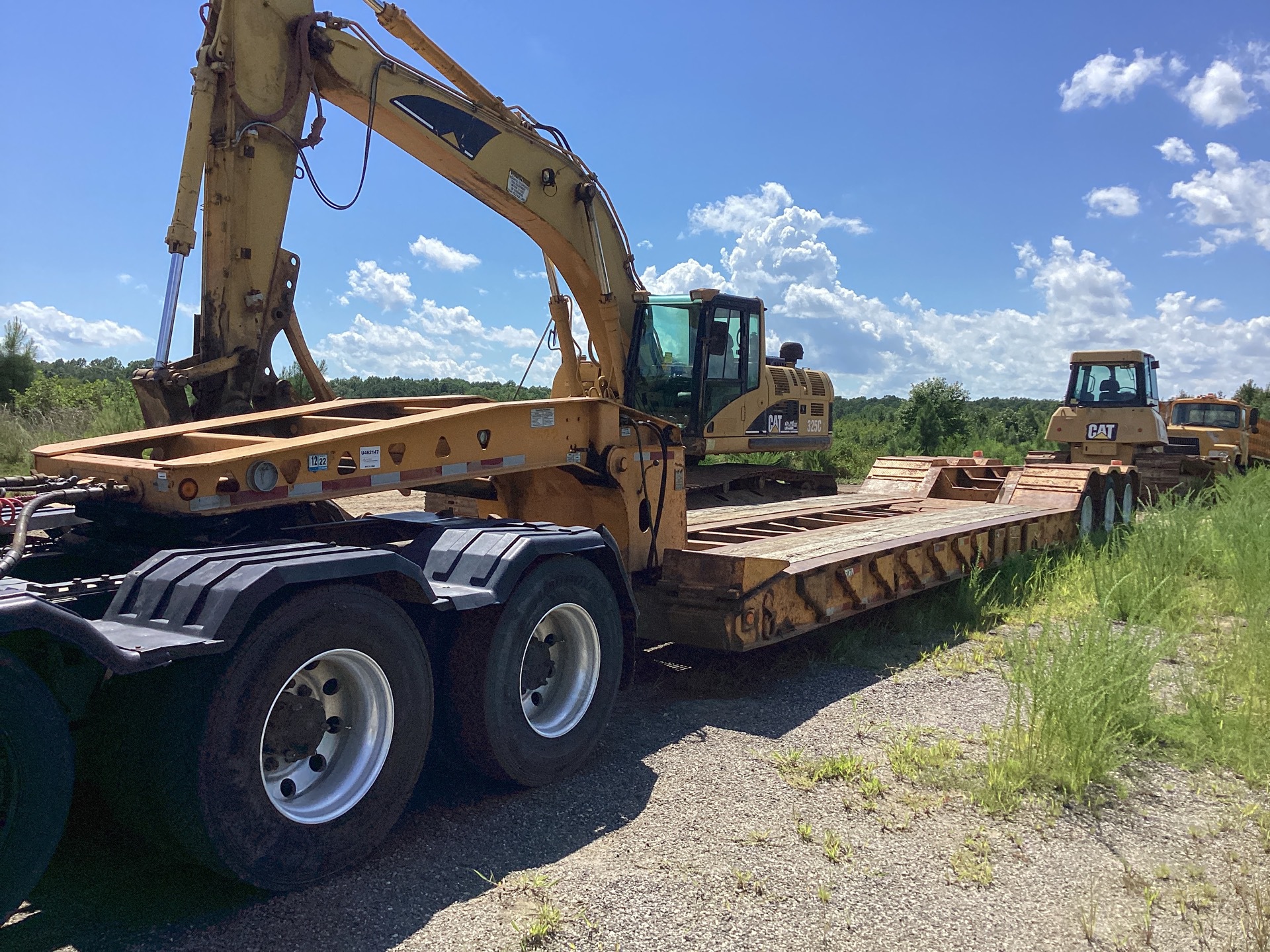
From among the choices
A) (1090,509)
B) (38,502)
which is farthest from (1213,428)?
(38,502)

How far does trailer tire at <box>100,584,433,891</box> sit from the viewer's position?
9.93 feet

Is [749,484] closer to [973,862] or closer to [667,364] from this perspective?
[667,364]

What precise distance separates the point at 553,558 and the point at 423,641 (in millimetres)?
759

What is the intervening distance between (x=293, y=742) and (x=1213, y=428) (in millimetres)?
21665

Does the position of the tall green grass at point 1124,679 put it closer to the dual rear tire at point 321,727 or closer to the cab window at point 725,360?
the dual rear tire at point 321,727

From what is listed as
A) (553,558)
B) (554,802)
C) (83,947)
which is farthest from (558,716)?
(83,947)

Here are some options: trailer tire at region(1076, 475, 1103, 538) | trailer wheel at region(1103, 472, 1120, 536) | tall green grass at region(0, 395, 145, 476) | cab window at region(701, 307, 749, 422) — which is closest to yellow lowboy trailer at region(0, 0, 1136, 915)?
trailer tire at region(1076, 475, 1103, 538)

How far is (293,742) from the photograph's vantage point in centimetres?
335

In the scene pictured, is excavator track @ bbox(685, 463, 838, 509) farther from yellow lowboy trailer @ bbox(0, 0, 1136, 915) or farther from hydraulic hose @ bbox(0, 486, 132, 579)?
hydraulic hose @ bbox(0, 486, 132, 579)

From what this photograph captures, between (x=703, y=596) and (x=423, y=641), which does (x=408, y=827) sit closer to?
(x=423, y=641)

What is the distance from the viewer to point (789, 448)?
13969 mm

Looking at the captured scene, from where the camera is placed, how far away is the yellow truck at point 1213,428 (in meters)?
19.3

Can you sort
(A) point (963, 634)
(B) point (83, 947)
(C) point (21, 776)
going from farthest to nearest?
1. (A) point (963, 634)
2. (B) point (83, 947)
3. (C) point (21, 776)

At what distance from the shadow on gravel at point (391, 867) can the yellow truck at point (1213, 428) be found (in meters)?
17.1
